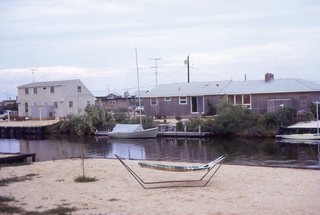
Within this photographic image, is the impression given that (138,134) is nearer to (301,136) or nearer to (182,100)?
(182,100)

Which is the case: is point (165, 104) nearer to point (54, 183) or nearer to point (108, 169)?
point (108, 169)

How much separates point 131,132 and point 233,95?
1096cm

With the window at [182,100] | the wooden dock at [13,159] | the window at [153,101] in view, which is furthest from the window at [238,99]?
the wooden dock at [13,159]

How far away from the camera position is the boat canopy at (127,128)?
42.6m

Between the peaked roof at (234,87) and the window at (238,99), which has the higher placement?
the peaked roof at (234,87)

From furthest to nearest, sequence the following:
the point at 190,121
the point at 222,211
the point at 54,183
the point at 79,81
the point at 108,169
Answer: the point at 79,81
the point at 190,121
the point at 108,169
the point at 54,183
the point at 222,211

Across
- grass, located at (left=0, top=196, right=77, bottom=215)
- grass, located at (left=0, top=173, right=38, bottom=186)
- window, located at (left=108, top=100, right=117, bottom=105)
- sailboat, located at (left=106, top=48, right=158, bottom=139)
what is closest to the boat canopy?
sailboat, located at (left=106, top=48, right=158, bottom=139)

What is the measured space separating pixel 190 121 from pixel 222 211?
106 ft

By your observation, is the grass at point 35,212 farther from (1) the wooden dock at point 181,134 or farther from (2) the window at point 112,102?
(2) the window at point 112,102

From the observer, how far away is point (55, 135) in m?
49.9

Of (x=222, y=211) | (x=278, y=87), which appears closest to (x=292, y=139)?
(x=278, y=87)

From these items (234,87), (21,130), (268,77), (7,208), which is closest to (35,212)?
(7,208)

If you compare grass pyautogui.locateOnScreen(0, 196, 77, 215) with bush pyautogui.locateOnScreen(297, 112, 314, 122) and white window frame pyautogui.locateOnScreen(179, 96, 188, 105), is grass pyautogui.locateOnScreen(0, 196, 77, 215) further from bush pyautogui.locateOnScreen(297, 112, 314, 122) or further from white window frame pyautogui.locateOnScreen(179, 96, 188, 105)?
white window frame pyautogui.locateOnScreen(179, 96, 188, 105)

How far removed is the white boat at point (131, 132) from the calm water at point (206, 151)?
1.30m
